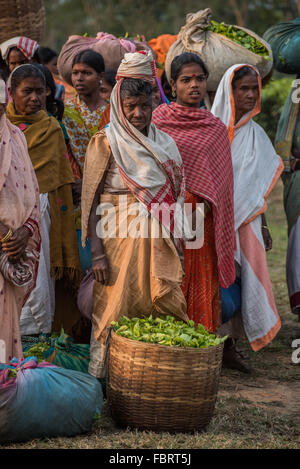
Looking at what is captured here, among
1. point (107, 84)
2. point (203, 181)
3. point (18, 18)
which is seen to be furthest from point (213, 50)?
point (18, 18)

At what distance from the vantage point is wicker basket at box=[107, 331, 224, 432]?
3.89m

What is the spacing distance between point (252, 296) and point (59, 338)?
5.26 ft

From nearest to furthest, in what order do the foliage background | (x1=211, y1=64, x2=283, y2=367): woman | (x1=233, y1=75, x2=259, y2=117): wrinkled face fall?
(x1=211, y1=64, x2=283, y2=367): woman → (x1=233, y1=75, x2=259, y2=117): wrinkled face → the foliage background

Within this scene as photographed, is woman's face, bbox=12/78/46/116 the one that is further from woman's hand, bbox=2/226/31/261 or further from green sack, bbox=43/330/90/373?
green sack, bbox=43/330/90/373

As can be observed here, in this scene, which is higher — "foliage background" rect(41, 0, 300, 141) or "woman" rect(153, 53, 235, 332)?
"foliage background" rect(41, 0, 300, 141)

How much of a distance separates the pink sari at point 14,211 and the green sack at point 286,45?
129 inches

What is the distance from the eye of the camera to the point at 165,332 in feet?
13.4

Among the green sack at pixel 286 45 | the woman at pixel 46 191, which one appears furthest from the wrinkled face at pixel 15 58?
the green sack at pixel 286 45

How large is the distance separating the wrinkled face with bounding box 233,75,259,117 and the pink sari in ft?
6.74

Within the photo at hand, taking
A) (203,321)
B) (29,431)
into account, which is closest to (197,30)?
→ (203,321)

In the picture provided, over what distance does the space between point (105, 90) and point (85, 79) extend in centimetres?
43

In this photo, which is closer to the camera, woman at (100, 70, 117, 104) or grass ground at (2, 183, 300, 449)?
grass ground at (2, 183, 300, 449)

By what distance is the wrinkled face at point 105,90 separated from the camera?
20.4ft

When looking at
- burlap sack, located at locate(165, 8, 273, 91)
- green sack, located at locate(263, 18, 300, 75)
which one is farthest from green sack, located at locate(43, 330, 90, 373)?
green sack, located at locate(263, 18, 300, 75)
